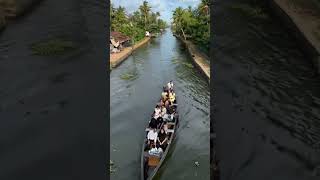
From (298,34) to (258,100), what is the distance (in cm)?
32

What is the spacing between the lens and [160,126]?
38.0 feet

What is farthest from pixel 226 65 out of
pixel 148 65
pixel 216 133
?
pixel 148 65

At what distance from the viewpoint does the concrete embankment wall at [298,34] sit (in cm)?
111

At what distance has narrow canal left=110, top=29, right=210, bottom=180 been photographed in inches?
401

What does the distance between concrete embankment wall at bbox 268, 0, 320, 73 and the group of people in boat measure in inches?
322

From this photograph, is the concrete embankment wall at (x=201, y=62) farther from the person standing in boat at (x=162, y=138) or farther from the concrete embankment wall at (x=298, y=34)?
the concrete embankment wall at (x=298, y=34)

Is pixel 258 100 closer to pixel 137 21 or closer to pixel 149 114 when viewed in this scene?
pixel 149 114

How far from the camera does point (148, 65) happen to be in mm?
30297

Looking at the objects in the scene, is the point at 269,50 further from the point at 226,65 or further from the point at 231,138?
the point at 231,138

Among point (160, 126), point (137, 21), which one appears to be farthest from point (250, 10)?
point (137, 21)

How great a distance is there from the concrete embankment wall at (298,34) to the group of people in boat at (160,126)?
818cm
